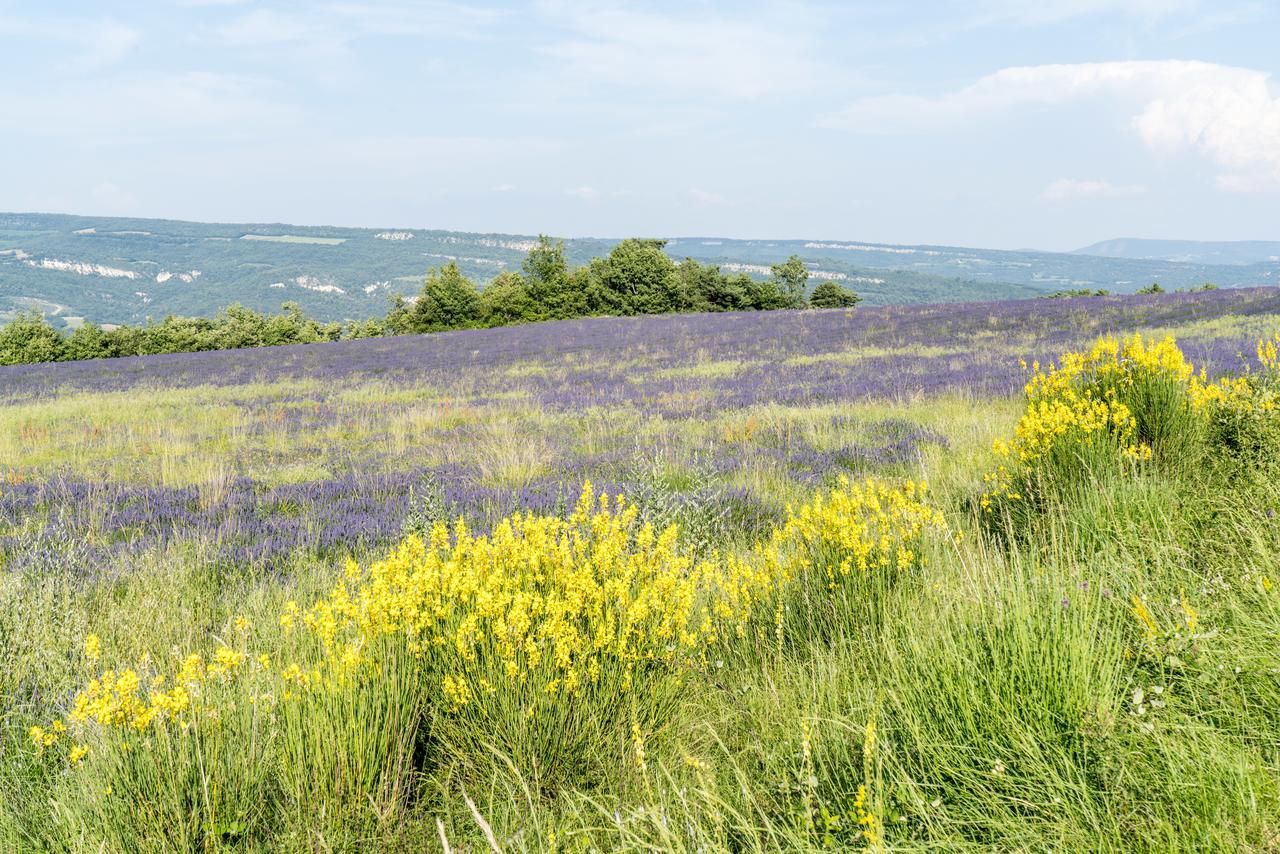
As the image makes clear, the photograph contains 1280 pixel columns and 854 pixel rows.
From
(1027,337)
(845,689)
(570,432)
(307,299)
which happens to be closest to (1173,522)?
(845,689)

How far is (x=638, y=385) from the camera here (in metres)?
15.7

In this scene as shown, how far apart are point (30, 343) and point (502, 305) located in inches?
1251

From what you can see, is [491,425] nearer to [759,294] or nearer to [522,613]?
[522,613]

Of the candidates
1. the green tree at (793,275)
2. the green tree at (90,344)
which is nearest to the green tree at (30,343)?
the green tree at (90,344)

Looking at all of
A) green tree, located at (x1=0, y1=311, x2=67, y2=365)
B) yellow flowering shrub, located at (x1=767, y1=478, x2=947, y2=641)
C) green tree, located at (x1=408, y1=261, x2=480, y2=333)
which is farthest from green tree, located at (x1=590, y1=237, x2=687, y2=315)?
yellow flowering shrub, located at (x1=767, y1=478, x2=947, y2=641)

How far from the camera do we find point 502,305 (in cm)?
5397

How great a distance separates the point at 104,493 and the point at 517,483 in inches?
163

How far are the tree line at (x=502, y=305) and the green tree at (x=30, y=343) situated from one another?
7 centimetres

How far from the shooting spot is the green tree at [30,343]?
48.4 metres

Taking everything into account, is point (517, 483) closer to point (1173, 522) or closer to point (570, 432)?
point (570, 432)

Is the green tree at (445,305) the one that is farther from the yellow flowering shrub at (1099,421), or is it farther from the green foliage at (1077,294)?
the yellow flowering shrub at (1099,421)

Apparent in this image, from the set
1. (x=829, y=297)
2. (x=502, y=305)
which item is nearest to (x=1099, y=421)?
(x=502, y=305)

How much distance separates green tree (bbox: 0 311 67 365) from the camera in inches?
1906

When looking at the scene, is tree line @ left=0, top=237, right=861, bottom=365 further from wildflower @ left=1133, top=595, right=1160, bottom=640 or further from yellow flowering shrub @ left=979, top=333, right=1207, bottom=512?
wildflower @ left=1133, top=595, right=1160, bottom=640
